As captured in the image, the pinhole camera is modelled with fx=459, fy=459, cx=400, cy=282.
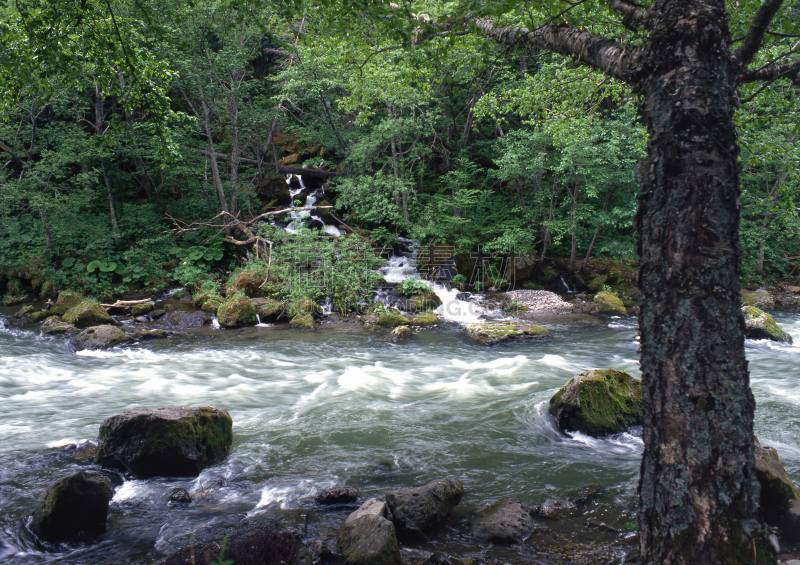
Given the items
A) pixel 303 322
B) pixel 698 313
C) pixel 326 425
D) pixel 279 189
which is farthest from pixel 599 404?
pixel 279 189

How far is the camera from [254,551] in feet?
10.9

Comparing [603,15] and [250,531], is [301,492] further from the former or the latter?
[603,15]

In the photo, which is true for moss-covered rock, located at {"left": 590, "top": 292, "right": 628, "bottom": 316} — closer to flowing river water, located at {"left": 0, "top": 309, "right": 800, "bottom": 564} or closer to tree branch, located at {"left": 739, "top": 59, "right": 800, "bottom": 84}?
flowing river water, located at {"left": 0, "top": 309, "right": 800, "bottom": 564}

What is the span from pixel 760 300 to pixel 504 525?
17.6 metres

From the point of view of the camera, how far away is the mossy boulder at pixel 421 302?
1540 cm

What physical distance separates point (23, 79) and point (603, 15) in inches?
255

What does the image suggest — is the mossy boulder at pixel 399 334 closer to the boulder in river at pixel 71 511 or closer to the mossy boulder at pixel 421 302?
the mossy boulder at pixel 421 302

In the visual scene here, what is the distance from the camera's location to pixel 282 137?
25.0 meters

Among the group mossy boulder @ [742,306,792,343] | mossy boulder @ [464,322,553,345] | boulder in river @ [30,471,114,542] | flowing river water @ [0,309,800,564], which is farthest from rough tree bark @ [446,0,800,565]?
mossy boulder @ [742,306,792,343]

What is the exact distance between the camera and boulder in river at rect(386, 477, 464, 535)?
3.92 m

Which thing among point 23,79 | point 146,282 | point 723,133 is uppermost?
point 23,79

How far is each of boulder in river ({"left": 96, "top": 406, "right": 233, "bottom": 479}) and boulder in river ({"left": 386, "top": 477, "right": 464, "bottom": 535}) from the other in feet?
7.82

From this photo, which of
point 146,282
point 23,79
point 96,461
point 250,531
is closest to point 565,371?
point 250,531

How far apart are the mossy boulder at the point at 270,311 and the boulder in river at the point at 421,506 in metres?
10.7
